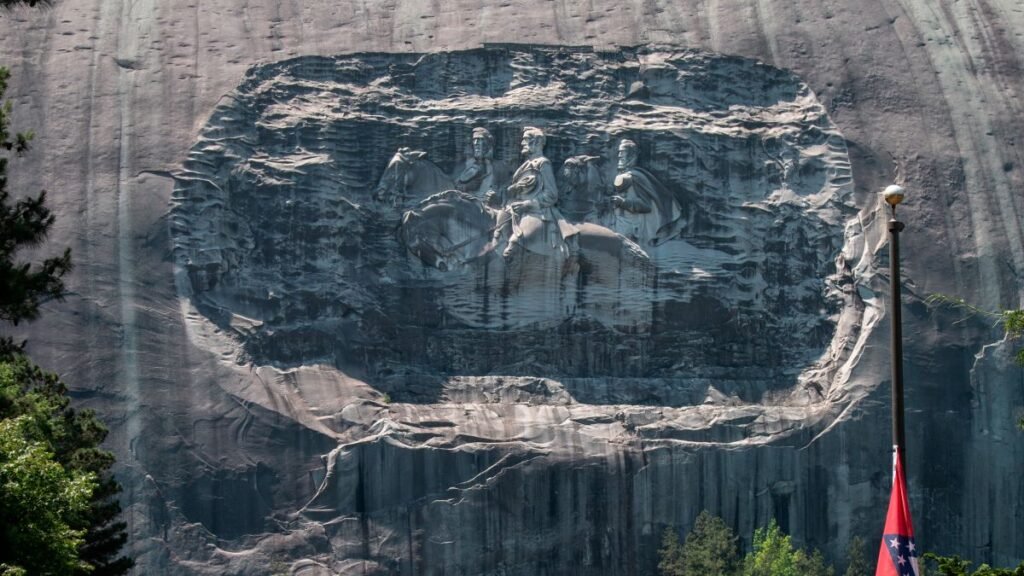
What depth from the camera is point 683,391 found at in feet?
105

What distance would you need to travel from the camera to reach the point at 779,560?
29.6 metres

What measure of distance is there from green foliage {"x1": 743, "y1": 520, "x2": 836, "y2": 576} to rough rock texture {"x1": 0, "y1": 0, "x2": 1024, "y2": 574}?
26.8 inches

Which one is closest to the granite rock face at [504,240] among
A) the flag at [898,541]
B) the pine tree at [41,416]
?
the pine tree at [41,416]

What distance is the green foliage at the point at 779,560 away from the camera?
97.0 feet

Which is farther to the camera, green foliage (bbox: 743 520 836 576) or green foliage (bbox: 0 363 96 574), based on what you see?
green foliage (bbox: 743 520 836 576)

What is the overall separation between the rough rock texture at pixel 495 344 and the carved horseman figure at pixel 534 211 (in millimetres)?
533

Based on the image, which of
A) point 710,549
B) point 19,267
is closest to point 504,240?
point 710,549

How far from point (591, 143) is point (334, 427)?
685 centimetres

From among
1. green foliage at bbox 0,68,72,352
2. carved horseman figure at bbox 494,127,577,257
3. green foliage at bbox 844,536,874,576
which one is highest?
carved horseman figure at bbox 494,127,577,257

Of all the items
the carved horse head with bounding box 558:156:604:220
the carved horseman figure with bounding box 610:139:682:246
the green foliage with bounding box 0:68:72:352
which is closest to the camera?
the green foliage with bounding box 0:68:72:352

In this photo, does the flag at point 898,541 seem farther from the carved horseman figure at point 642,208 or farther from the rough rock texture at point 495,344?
the carved horseman figure at point 642,208

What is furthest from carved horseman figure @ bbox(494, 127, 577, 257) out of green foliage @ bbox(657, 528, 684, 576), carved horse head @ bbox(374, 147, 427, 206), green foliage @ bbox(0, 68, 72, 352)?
green foliage @ bbox(0, 68, 72, 352)

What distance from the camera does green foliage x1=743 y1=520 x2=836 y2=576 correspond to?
29578mm

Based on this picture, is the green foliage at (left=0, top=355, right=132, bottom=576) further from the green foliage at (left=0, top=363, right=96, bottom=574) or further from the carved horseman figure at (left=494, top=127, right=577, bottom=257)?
the carved horseman figure at (left=494, top=127, right=577, bottom=257)
